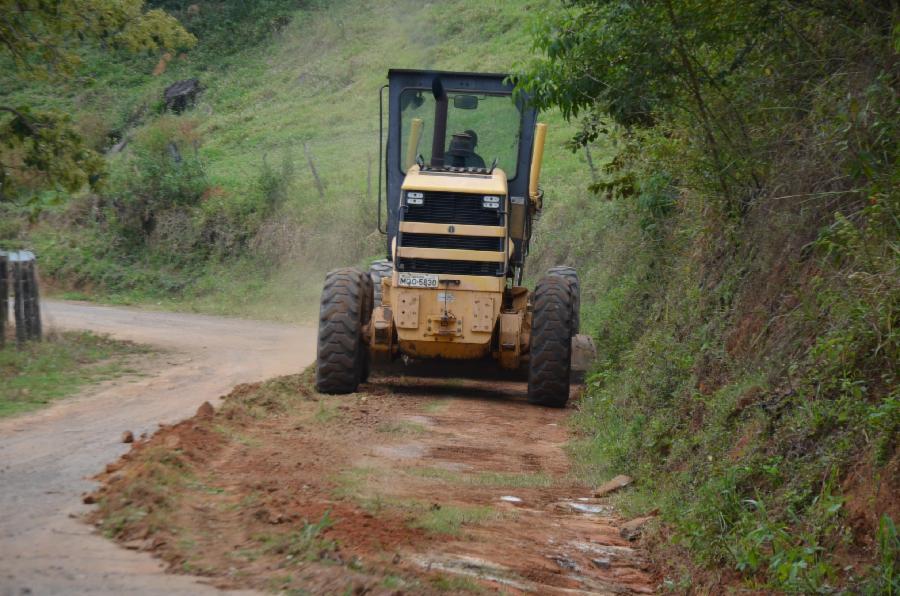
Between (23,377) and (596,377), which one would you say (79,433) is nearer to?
(23,377)

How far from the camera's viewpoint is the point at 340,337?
11.9 metres

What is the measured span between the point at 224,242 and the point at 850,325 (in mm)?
22565

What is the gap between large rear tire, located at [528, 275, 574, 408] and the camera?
11992 millimetres

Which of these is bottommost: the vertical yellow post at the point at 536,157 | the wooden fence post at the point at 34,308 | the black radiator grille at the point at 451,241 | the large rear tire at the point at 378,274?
the wooden fence post at the point at 34,308

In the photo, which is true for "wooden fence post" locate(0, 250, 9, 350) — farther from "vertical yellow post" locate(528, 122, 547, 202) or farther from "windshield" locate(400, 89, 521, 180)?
"vertical yellow post" locate(528, 122, 547, 202)

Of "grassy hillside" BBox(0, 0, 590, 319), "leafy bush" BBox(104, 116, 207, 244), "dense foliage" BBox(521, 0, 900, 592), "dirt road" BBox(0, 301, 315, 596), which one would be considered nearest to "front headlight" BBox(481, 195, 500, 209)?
"dense foliage" BBox(521, 0, 900, 592)

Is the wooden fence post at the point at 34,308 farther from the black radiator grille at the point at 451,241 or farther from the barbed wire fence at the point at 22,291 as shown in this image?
the black radiator grille at the point at 451,241

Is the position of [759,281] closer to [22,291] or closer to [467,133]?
[467,133]

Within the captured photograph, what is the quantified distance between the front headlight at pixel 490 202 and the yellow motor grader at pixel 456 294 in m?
0.01

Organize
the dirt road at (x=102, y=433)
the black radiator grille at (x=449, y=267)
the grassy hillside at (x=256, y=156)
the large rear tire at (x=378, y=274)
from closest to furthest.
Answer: the dirt road at (x=102, y=433) < the black radiator grille at (x=449, y=267) < the large rear tire at (x=378, y=274) < the grassy hillside at (x=256, y=156)

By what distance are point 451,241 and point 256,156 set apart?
22.2m

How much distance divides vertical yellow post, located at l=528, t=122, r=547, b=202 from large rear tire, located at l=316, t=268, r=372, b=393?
2.34 meters

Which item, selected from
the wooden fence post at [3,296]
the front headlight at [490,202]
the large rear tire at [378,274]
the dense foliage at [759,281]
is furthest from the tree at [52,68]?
the dense foliage at [759,281]

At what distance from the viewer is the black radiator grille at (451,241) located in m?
12.1
